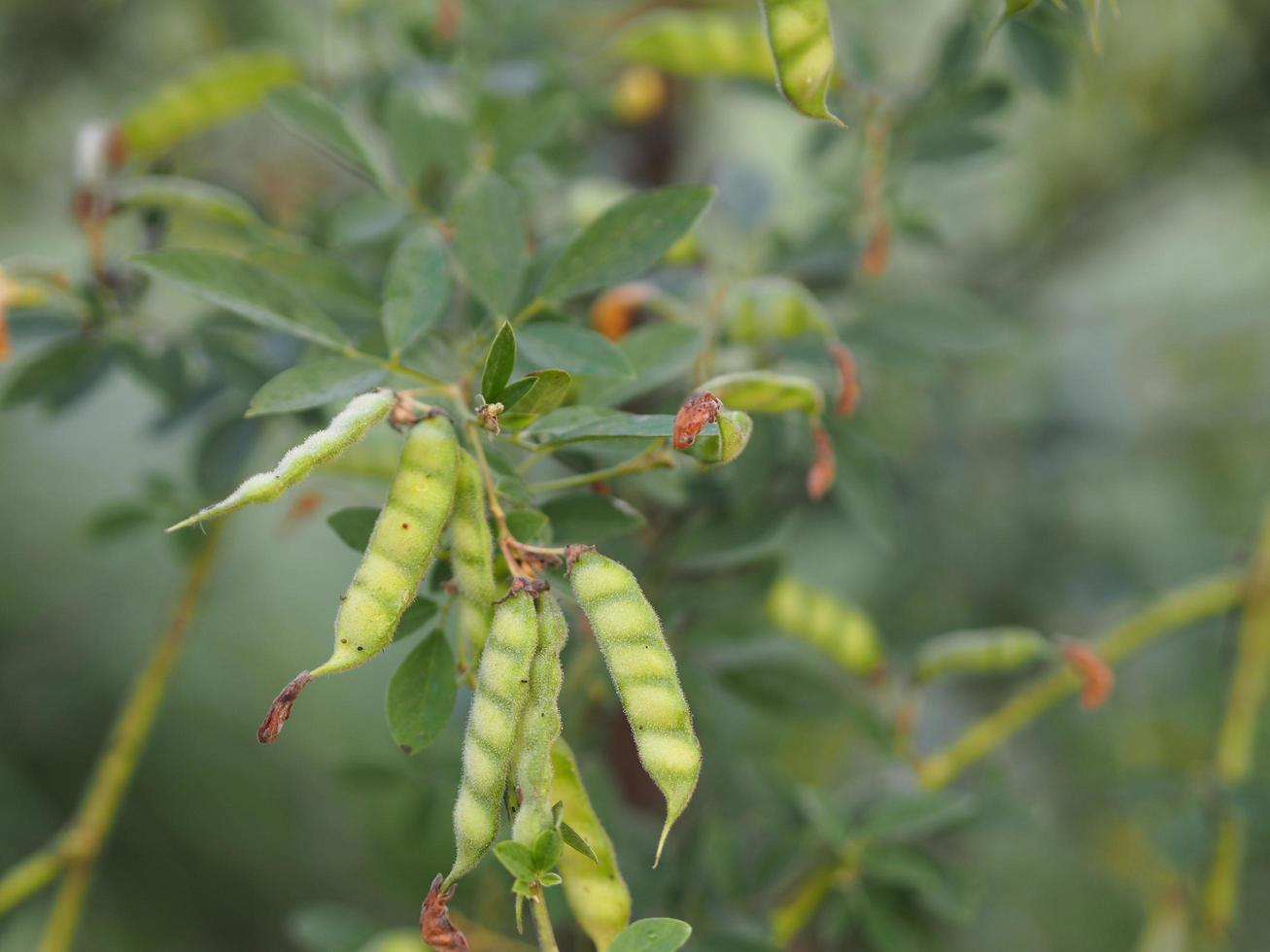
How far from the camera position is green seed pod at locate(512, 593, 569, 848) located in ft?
1.64

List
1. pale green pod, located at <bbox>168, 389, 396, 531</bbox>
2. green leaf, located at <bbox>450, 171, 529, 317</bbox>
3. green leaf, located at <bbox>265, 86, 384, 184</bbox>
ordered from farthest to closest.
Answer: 1. green leaf, located at <bbox>265, 86, 384, 184</bbox>
2. green leaf, located at <bbox>450, 171, 529, 317</bbox>
3. pale green pod, located at <bbox>168, 389, 396, 531</bbox>

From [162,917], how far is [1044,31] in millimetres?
1952

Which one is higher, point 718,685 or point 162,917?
point 718,685

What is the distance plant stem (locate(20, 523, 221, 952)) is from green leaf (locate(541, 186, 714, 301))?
36 cm

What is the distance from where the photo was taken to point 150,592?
2293 millimetres

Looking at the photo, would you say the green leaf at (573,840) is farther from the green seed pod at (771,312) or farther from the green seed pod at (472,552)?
the green seed pod at (771,312)

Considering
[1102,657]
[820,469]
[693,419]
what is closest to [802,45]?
[693,419]

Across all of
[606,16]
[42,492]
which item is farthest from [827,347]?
[42,492]

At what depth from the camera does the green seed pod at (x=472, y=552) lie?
54 cm

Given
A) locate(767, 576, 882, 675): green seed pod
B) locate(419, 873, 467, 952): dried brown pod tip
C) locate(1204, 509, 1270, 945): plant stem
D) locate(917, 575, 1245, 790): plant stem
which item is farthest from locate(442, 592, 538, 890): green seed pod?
locate(1204, 509, 1270, 945): plant stem

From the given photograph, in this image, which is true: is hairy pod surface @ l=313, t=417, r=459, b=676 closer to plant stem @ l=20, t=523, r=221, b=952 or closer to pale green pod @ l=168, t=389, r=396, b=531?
pale green pod @ l=168, t=389, r=396, b=531

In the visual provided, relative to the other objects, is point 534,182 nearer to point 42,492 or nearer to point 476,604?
point 476,604

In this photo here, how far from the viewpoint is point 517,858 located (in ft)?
1.62

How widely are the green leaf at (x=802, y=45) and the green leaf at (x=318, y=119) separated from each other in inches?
14.1
